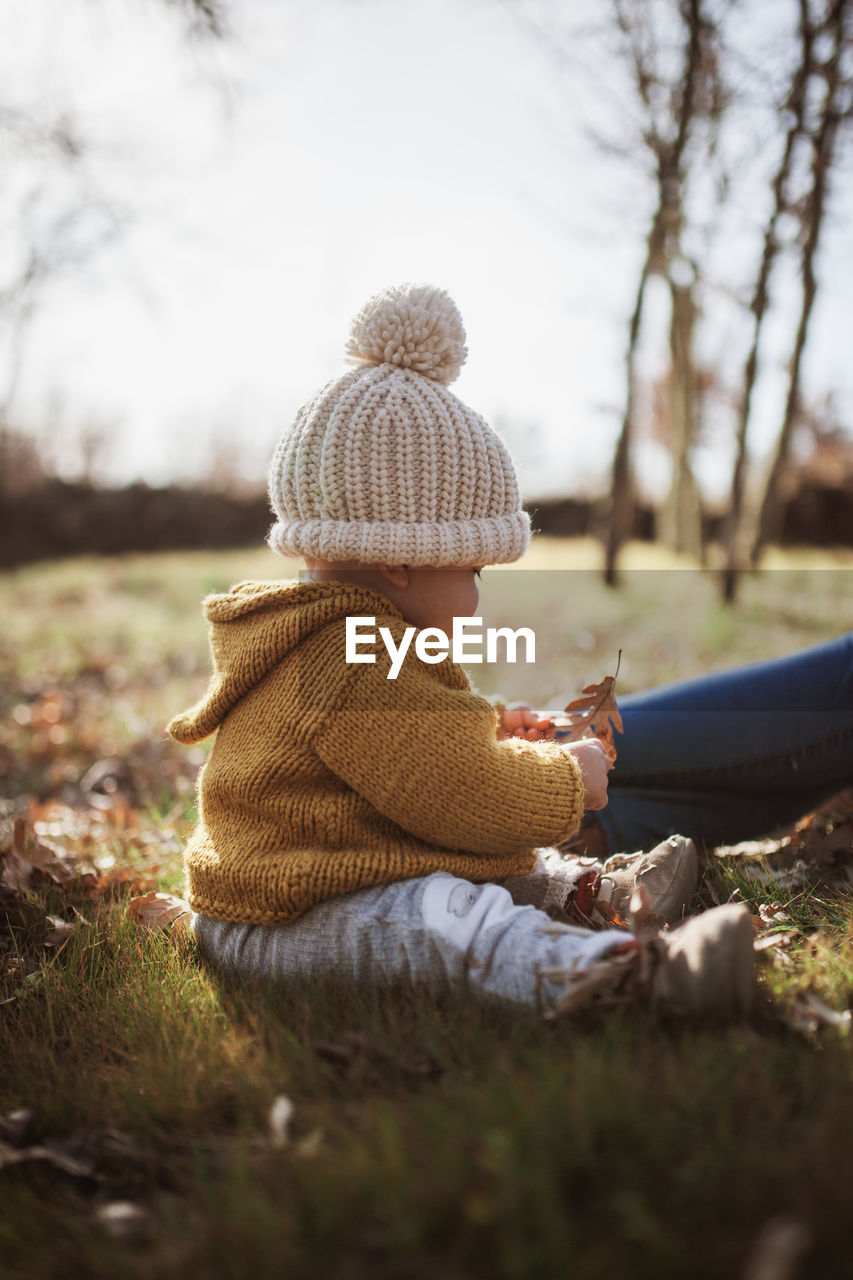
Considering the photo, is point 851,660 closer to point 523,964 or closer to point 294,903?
point 523,964

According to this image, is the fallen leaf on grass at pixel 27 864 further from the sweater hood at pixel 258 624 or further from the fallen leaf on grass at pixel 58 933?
the sweater hood at pixel 258 624

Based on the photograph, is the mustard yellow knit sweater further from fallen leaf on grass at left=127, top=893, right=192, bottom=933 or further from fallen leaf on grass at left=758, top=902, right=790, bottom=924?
fallen leaf on grass at left=758, top=902, right=790, bottom=924

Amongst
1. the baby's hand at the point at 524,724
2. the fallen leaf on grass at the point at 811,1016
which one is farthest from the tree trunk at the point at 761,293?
the fallen leaf on grass at the point at 811,1016

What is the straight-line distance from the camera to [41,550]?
64.3 feet

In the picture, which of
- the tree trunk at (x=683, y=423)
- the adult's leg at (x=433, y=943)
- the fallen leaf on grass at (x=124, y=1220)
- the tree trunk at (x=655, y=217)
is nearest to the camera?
the fallen leaf on grass at (x=124, y=1220)

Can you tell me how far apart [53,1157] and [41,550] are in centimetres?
2013

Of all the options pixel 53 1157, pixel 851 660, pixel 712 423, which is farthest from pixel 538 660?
pixel 712 423

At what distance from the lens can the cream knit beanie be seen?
1.91 m

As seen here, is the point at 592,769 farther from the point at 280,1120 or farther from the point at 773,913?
the point at 280,1120

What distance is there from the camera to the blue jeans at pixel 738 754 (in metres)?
2.55

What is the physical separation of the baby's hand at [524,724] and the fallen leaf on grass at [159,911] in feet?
3.14

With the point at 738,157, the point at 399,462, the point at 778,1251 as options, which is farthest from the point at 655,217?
the point at 778,1251

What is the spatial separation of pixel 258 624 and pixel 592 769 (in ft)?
2.77

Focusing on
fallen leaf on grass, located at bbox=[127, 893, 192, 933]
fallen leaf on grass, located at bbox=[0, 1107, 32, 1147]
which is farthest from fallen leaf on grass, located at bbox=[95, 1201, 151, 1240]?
fallen leaf on grass, located at bbox=[127, 893, 192, 933]
